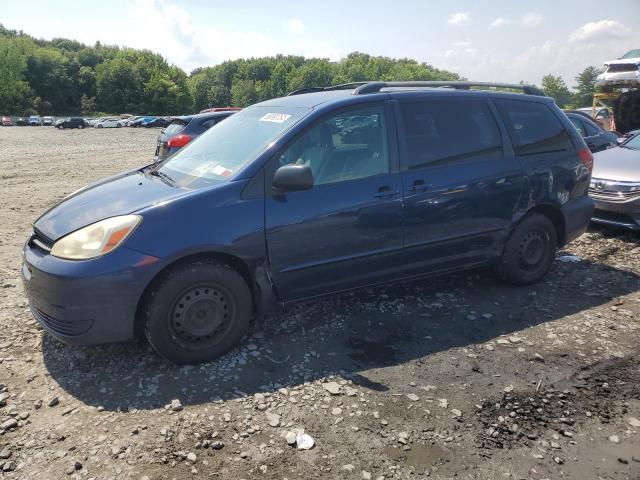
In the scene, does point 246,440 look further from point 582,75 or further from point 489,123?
point 582,75

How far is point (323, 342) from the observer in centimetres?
394

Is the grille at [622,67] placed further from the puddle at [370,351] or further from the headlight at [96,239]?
the headlight at [96,239]

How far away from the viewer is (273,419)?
3035mm

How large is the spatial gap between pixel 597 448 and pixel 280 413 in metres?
1.82

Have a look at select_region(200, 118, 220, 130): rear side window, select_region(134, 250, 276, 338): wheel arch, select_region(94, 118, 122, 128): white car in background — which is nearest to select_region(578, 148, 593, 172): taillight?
select_region(134, 250, 276, 338): wheel arch

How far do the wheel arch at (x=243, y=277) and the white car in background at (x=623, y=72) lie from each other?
1944 cm

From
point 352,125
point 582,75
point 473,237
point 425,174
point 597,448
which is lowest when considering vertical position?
point 597,448

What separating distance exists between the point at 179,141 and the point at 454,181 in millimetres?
7224

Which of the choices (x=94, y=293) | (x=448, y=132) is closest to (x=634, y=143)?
(x=448, y=132)

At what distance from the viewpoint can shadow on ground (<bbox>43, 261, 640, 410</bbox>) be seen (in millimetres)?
3352

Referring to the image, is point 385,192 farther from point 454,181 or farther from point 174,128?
point 174,128

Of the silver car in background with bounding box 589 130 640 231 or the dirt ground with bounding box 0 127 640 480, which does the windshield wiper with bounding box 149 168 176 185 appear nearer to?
the dirt ground with bounding box 0 127 640 480

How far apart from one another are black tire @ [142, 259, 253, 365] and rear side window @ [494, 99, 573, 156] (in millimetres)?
2998

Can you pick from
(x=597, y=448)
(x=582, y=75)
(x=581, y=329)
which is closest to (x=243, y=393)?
(x=597, y=448)
